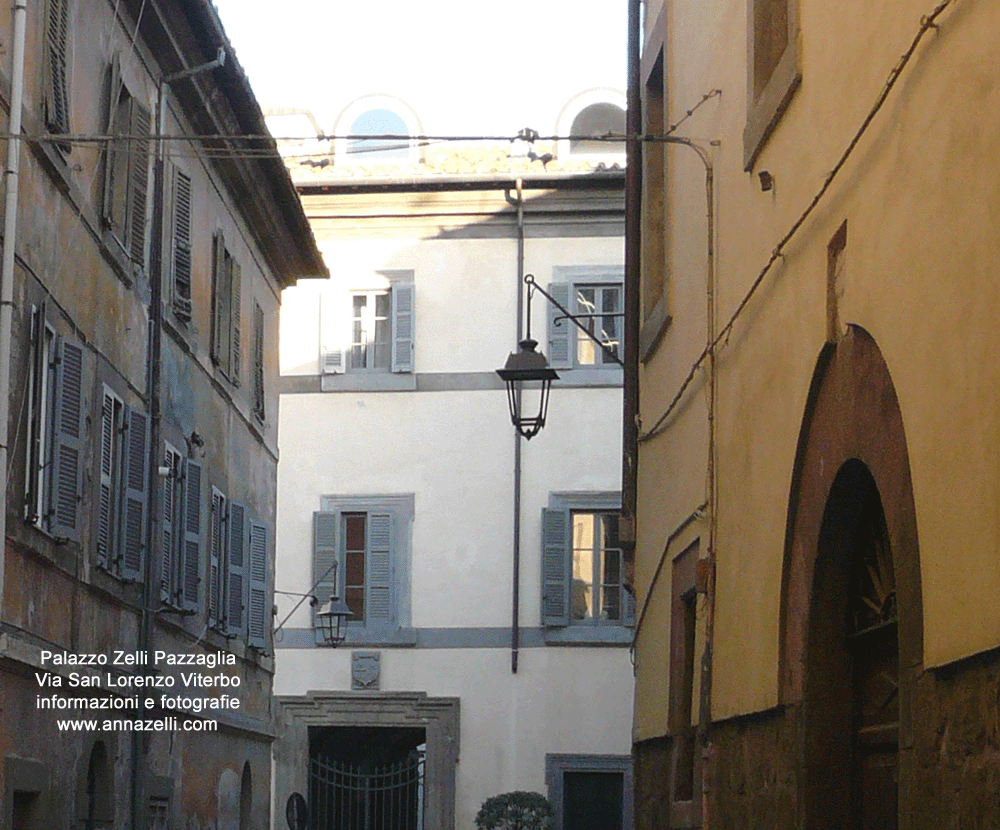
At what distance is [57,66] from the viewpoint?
421 inches

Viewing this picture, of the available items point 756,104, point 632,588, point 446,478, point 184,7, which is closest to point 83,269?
point 184,7

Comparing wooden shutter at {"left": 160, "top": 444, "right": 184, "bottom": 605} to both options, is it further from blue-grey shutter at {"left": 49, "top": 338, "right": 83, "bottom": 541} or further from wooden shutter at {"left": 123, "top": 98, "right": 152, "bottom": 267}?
blue-grey shutter at {"left": 49, "top": 338, "right": 83, "bottom": 541}

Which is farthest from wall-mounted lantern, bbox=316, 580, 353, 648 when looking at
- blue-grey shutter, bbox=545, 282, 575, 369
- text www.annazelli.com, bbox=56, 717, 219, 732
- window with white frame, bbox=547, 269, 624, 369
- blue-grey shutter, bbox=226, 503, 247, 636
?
text www.annazelli.com, bbox=56, 717, 219, 732

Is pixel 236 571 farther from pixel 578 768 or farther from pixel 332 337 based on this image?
pixel 332 337

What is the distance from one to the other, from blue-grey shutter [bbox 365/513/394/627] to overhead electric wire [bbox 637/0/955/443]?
46.5 ft

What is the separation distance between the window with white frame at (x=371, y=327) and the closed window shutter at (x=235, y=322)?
7.17 metres

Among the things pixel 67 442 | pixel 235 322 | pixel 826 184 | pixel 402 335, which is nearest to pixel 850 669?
pixel 826 184

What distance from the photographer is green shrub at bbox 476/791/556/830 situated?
73.3 feet

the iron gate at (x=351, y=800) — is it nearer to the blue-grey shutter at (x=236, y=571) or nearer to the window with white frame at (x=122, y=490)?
the blue-grey shutter at (x=236, y=571)

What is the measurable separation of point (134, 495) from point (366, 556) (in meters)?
11.4

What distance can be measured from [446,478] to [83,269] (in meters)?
13.3

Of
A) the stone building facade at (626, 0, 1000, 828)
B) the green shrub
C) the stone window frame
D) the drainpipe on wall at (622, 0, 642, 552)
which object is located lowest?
the green shrub

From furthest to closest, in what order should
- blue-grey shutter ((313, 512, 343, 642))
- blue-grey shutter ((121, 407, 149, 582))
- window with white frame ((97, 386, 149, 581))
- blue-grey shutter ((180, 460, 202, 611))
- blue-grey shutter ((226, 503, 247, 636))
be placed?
1. blue-grey shutter ((313, 512, 343, 642))
2. blue-grey shutter ((226, 503, 247, 636))
3. blue-grey shutter ((180, 460, 202, 611))
4. blue-grey shutter ((121, 407, 149, 582))
5. window with white frame ((97, 386, 149, 581))

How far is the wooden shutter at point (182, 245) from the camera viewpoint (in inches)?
568
